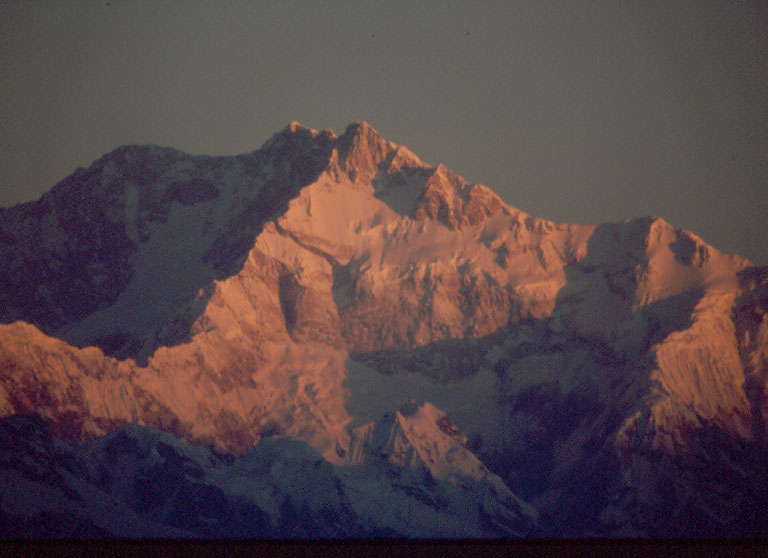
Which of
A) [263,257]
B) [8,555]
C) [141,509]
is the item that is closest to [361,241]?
[263,257]

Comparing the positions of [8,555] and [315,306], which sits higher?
[315,306]

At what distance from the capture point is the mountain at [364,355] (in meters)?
64.2

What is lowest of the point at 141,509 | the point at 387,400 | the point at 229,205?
the point at 141,509

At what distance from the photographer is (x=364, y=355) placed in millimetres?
82750

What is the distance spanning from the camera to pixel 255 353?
8400cm

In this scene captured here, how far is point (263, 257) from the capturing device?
9138cm

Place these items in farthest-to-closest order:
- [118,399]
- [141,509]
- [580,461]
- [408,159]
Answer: [408,159] < [580,461] < [118,399] < [141,509]

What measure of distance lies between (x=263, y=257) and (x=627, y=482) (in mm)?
31673

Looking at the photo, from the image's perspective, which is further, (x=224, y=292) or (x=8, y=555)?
(x=224, y=292)

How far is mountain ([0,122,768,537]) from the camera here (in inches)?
2530

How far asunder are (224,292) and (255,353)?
4.41 m

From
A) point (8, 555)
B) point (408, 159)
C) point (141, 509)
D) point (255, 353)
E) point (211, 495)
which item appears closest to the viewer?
point (8, 555)

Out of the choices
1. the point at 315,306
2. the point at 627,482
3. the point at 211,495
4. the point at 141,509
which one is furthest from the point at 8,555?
the point at 315,306

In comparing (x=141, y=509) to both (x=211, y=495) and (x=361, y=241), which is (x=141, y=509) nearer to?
(x=211, y=495)
